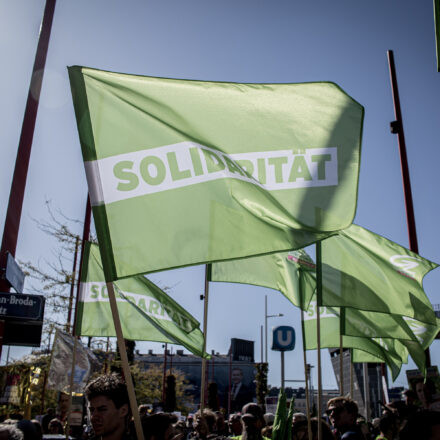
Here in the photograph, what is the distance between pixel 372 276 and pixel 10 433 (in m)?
4.70

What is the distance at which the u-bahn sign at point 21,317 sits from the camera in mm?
7305

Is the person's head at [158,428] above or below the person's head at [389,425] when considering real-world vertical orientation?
above

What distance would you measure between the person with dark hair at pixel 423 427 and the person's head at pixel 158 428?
211 cm

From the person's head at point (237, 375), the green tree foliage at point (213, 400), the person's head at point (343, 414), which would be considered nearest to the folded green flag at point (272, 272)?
the person's head at point (343, 414)

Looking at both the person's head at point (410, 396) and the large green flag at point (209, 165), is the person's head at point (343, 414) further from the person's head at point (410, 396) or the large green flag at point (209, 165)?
the person's head at point (410, 396)

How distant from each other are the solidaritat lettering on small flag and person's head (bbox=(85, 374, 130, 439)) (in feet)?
23.1

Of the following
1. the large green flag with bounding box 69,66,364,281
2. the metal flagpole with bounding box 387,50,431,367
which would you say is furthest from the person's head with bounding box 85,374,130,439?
the metal flagpole with bounding box 387,50,431,367

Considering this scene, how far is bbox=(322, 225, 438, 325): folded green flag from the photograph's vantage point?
6355 mm

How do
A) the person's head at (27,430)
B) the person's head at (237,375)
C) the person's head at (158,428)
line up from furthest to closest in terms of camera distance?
the person's head at (237,375)
the person's head at (158,428)
the person's head at (27,430)

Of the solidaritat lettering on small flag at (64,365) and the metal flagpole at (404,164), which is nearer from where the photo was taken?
the metal flagpole at (404,164)

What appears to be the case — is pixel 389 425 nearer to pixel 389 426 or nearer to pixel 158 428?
pixel 389 426

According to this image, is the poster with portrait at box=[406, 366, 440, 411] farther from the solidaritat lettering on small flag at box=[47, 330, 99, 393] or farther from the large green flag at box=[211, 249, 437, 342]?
the solidaritat lettering on small flag at box=[47, 330, 99, 393]

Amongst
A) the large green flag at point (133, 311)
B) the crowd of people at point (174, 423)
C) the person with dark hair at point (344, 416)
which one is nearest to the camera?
the crowd of people at point (174, 423)

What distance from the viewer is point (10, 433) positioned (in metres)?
3.38
